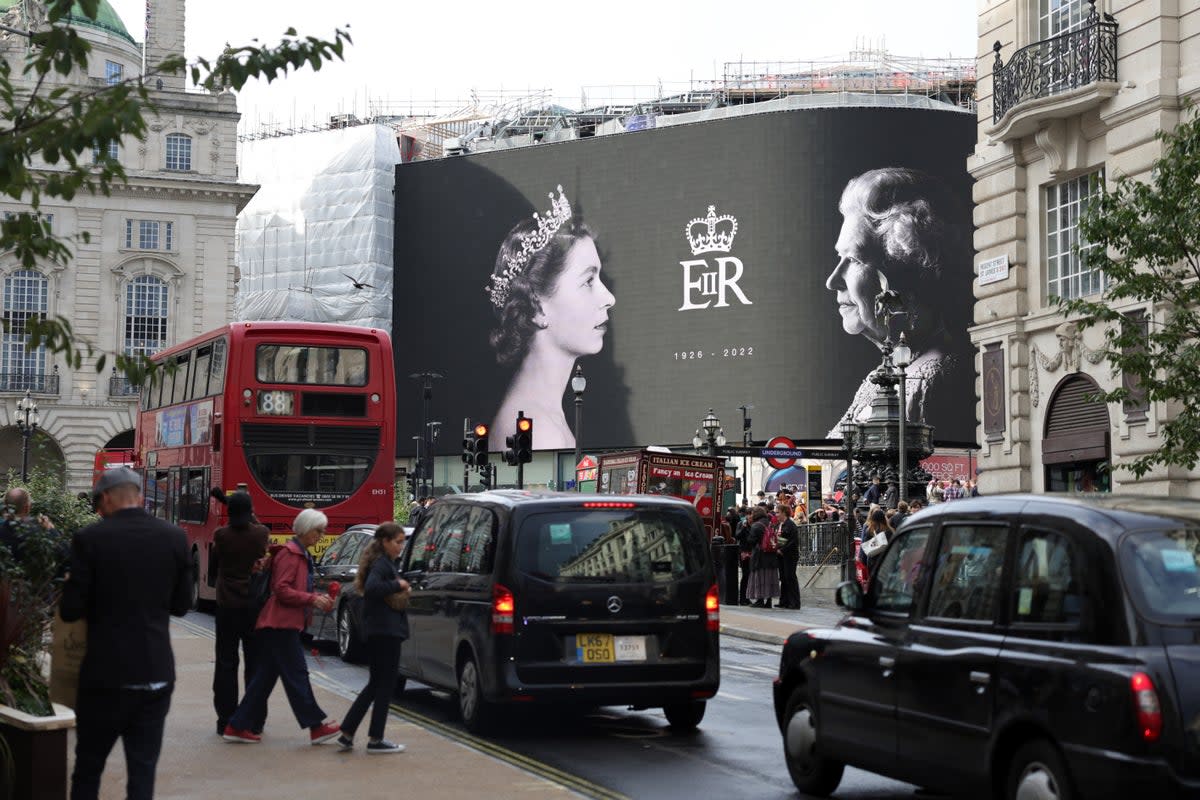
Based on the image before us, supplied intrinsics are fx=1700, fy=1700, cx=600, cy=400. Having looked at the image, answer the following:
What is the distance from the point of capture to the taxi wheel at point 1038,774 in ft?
23.4

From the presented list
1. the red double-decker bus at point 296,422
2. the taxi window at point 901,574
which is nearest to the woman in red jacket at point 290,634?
the taxi window at point 901,574

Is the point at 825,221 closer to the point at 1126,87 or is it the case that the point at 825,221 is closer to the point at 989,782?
the point at 1126,87

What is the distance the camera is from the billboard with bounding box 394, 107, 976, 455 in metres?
86.4

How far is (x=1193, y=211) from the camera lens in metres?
18.0

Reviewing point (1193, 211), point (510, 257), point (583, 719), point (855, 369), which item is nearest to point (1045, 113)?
point (1193, 211)

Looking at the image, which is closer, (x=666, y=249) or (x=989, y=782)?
(x=989, y=782)

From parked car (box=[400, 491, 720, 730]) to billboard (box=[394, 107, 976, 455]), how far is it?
73.4 m

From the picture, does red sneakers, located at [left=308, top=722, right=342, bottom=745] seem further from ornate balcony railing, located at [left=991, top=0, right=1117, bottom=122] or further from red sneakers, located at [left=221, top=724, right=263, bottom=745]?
ornate balcony railing, located at [left=991, top=0, right=1117, bottom=122]

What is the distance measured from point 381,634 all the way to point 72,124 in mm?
5055

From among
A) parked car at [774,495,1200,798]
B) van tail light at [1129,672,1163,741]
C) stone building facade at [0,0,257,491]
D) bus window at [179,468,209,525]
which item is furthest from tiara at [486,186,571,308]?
van tail light at [1129,672,1163,741]

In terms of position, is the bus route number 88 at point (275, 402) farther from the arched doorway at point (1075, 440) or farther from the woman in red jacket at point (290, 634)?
the woman in red jacket at point (290, 634)

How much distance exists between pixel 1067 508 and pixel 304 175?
3856 inches

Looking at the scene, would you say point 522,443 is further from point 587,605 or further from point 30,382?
point 30,382

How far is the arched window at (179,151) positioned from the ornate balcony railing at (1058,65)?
5793 cm
